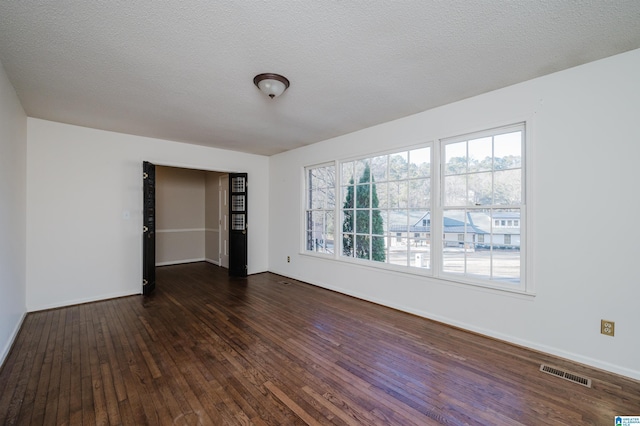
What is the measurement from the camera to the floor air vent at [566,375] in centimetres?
218

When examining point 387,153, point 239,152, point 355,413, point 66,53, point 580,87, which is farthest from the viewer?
point 239,152

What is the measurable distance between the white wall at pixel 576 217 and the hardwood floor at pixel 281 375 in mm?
216

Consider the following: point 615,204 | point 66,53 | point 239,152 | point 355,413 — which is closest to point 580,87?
point 615,204

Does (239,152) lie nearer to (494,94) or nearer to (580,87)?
(494,94)

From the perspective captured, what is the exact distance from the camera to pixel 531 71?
→ 8.43 ft

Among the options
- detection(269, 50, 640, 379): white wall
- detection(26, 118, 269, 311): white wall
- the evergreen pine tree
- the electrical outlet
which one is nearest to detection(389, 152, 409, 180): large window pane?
the evergreen pine tree

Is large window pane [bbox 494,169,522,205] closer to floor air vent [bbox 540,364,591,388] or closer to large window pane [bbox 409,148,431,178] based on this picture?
large window pane [bbox 409,148,431,178]

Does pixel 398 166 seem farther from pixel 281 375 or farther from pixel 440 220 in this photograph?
pixel 281 375

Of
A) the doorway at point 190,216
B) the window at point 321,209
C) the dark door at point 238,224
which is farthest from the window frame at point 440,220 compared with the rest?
the doorway at point 190,216

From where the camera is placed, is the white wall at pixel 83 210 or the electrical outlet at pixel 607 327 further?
the white wall at pixel 83 210

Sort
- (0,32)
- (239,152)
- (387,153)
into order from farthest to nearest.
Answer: (239,152)
(387,153)
(0,32)

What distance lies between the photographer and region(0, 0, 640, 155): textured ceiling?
180 cm

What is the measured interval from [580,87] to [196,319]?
15.4 ft

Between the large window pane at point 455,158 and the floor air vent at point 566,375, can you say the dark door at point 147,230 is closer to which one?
the large window pane at point 455,158
